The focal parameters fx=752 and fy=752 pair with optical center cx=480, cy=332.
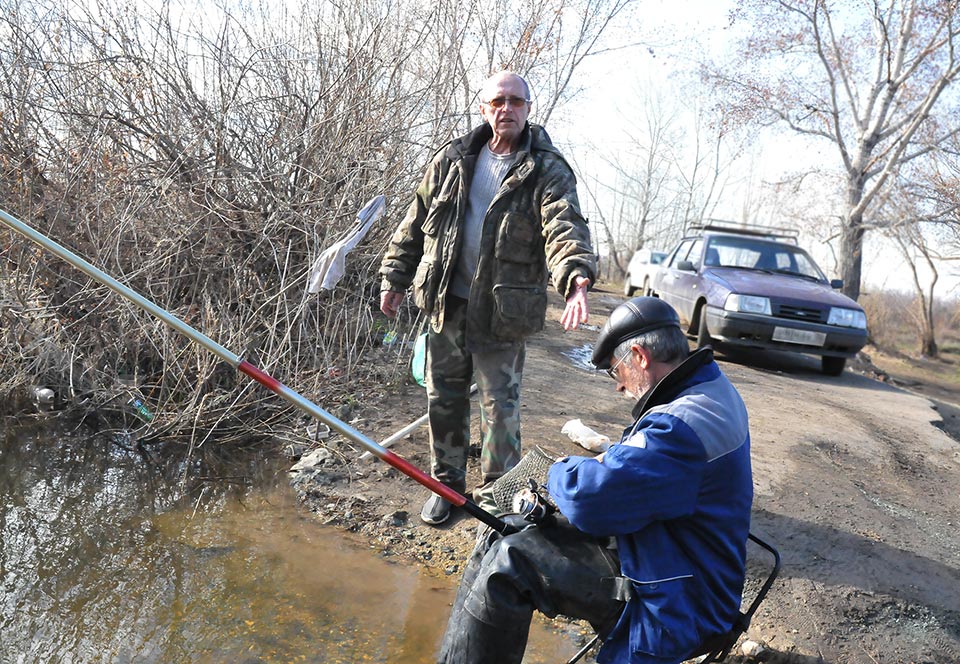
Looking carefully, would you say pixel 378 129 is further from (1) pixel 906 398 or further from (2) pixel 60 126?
(1) pixel 906 398

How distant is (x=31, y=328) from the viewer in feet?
16.9

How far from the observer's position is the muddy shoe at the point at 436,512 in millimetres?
3664

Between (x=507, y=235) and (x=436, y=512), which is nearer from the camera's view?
(x=507, y=235)

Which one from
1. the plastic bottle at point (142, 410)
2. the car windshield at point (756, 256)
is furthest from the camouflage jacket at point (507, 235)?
the car windshield at point (756, 256)

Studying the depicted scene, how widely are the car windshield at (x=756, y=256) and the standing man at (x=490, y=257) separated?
256 inches

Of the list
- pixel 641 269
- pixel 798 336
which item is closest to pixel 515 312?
pixel 798 336

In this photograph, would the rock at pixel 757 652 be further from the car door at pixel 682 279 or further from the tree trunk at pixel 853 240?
the tree trunk at pixel 853 240

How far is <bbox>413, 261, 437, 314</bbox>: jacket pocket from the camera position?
134 inches

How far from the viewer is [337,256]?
3.92 m

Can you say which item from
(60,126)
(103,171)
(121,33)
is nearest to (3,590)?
(103,171)

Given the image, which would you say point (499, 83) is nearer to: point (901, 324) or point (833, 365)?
point (833, 365)

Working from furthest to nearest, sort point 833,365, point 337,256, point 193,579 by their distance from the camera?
point 833,365 → point 337,256 → point 193,579

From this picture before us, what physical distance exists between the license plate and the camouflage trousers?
557cm

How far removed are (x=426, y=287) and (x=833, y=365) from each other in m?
7.09
